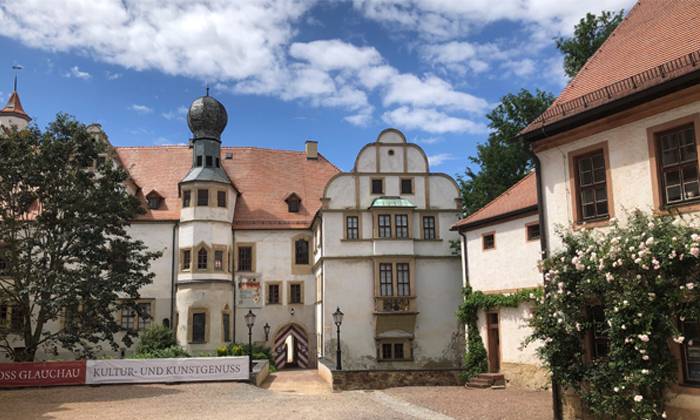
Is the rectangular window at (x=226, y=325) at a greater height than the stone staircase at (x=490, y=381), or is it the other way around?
the rectangular window at (x=226, y=325)

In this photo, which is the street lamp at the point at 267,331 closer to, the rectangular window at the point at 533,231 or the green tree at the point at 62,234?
the green tree at the point at 62,234

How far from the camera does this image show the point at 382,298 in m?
30.1

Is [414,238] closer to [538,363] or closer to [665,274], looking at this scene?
[538,363]

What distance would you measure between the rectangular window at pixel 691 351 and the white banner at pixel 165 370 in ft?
51.1

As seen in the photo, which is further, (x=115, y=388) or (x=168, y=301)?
(x=168, y=301)

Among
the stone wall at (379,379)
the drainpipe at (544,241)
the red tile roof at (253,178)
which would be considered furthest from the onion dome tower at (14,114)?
the drainpipe at (544,241)

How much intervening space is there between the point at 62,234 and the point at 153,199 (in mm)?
12120

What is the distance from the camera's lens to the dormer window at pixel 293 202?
1453 inches

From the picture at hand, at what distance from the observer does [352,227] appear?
31.3 meters

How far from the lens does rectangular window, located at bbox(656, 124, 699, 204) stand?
36.9ft

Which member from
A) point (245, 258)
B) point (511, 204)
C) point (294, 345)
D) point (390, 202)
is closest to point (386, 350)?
point (294, 345)

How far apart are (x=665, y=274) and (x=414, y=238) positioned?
2055 centimetres

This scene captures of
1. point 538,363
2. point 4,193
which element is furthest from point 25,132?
point 538,363

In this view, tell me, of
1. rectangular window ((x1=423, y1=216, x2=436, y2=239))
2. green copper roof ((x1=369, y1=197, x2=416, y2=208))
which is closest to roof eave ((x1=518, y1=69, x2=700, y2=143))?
green copper roof ((x1=369, y1=197, x2=416, y2=208))
